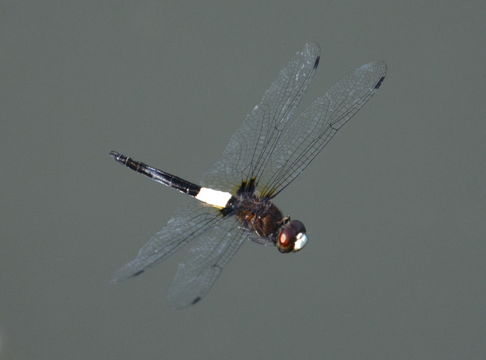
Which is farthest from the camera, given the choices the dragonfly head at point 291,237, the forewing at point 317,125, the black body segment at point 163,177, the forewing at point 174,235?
the black body segment at point 163,177

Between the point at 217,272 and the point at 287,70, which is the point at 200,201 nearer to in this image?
the point at 217,272

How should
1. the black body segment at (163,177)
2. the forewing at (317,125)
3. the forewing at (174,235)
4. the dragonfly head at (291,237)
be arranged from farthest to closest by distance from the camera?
the black body segment at (163,177) → the forewing at (317,125) → the dragonfly head at (291,237) → the forewing at (174,235)

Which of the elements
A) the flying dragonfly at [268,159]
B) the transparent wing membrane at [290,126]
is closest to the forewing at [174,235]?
the flying dragonfly at [268,159]

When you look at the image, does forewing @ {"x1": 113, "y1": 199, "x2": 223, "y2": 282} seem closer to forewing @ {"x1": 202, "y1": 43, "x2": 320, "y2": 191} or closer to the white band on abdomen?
the white band on abdomen

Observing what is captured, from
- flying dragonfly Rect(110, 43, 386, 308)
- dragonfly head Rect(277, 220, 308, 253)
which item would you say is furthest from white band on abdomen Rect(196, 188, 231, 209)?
dragonfly head Rect(277, 220, 308, 253)

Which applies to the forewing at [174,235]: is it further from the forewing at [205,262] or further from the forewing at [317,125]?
the forewing at [317,125]

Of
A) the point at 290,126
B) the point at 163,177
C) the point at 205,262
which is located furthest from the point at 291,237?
the point at 163,177
